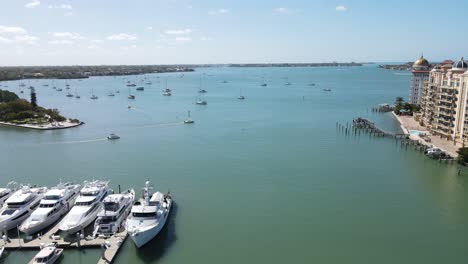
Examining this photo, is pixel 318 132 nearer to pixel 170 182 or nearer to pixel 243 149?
pixel 243 149

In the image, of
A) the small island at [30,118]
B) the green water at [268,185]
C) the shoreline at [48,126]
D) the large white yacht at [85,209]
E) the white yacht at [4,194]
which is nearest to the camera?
the green water at [268,185]

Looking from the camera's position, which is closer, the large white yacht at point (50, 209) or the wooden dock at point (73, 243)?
the wooden dock at point (73, 243)

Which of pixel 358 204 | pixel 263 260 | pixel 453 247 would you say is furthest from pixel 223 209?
pixel 453 247

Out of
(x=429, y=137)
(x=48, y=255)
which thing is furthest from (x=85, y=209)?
(x=429, y=137)

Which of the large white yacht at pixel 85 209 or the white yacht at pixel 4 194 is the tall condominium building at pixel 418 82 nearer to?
the large white yacht at pixel 85 209

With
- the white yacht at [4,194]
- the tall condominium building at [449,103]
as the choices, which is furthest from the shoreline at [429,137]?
the white yacht at [4,194]

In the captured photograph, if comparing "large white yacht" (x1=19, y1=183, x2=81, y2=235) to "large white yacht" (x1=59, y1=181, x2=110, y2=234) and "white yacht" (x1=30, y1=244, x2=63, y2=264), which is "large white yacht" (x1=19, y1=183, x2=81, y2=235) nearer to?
"large white yacht" (x1=59, y1=181, x2=110, y2=234)

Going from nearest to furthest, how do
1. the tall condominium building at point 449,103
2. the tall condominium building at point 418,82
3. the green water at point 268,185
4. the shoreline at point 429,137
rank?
the green water at point 268,185 < the shoreline at point 429,137 < the tall condominium building at point 449,103 < the tall condominium building at point 418,82

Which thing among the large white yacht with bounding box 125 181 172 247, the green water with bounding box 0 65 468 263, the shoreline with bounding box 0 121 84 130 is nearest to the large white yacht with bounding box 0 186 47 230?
the green water with bounding box 0 65 468 263
